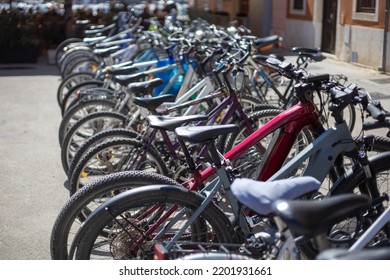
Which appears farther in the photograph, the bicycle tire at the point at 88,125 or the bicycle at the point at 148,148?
the bicycle tire at the point at 88,125

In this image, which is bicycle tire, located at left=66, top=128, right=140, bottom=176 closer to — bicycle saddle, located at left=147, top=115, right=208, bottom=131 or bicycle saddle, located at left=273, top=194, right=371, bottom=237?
bicycle saddle, located at left=147, top=115, right=208, bottom=131

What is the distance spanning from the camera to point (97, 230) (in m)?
3.01

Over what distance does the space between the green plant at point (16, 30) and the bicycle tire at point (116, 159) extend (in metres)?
10.9

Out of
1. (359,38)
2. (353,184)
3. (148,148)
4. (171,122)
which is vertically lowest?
(359,38)

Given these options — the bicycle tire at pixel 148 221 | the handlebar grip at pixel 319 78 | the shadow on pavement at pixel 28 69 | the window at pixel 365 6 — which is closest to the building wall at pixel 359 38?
the window at pixel 365 6

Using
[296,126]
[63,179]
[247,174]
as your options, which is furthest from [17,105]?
[296,126]

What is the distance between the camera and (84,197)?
3264 mm

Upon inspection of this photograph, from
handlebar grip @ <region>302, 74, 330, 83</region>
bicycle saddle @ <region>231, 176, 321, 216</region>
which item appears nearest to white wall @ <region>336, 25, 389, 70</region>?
handlebar grip @ <region>302, 74, 330, 83</region>

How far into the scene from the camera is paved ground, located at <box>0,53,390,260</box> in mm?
4621

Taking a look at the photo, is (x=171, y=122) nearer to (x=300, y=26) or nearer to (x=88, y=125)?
(x=88, y=125)

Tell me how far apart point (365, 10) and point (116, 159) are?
8975 millimetres

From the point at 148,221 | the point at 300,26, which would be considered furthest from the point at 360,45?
the point at 148,221

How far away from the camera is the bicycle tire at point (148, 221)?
9.81 ft

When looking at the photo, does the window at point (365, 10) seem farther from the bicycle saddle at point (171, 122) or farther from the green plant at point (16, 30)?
the bicycle saddle at point (171, 122)
